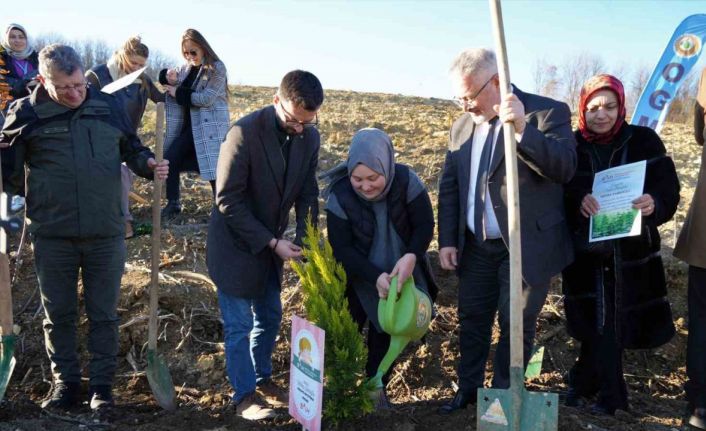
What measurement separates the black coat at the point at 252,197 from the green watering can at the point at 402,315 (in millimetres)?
724

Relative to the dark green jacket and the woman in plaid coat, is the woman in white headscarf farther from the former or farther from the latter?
the dark green jacket

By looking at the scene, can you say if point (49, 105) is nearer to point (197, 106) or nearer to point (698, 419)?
point (197, 106)

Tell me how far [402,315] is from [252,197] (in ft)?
3.45

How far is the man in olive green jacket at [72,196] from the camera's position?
11.5ft

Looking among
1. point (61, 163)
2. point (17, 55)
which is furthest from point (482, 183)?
point (17, 55)

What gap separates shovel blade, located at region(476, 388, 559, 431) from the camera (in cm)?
280

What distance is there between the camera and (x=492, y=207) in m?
3.29

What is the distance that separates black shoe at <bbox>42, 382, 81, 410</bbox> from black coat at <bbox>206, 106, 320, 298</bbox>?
1.12 meters

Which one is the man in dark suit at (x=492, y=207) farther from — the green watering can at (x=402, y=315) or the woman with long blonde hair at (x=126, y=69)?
the woman with long blonde hair at (x=126, y=69)

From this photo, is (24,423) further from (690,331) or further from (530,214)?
(690,331)

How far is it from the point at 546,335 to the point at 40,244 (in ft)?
11.2

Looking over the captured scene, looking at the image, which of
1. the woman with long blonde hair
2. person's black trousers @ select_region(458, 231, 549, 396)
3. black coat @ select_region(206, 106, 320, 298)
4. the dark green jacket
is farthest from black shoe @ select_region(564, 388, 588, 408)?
the woman with long blonde hair

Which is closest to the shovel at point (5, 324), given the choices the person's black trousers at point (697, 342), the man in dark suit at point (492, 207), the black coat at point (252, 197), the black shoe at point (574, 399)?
the black coat at point (252, 197)

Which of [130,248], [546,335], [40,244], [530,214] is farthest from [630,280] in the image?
[130,248]
